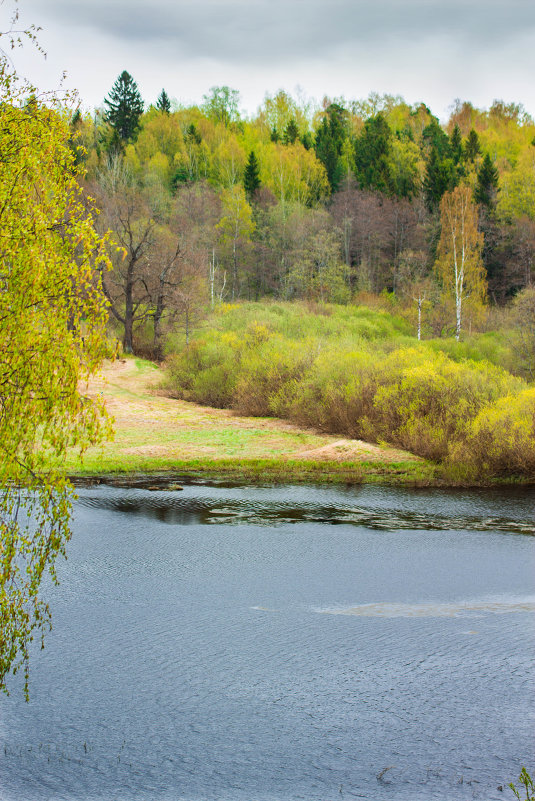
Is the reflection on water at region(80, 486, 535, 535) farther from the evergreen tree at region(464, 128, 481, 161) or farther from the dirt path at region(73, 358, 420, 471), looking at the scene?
the evergreen tree at region(464, 128, 481, 161)

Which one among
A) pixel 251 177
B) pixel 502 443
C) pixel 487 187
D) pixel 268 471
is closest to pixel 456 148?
pixel 487 187

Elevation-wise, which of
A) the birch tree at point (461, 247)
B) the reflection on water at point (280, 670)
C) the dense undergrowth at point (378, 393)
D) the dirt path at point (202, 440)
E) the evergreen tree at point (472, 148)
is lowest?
the reflection on water at point (280, 670)

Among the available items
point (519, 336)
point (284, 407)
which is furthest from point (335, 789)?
point (519, 336)

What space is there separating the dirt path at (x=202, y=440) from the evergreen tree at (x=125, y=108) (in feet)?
226

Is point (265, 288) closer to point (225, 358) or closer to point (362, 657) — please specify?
point (225, 358)

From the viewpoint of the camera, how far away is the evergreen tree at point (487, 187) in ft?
221

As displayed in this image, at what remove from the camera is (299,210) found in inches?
2958

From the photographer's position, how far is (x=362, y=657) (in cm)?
845

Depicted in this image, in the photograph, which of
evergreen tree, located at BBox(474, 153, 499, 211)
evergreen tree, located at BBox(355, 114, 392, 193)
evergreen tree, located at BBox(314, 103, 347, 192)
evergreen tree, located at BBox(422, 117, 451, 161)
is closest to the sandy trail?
evergreen tree, located at BBox(474, 153, 499, 211)

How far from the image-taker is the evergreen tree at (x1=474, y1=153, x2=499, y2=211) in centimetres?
6738

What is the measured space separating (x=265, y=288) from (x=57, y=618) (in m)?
64.0

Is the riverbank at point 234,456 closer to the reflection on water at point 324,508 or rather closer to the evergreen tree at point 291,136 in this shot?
the reflection on water at point 324,508

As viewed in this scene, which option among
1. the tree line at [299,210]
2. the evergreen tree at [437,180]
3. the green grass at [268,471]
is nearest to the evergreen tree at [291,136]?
the tree line at [299,210]

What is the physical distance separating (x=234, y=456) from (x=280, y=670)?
1382 centimetres
